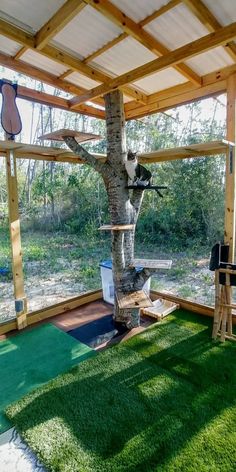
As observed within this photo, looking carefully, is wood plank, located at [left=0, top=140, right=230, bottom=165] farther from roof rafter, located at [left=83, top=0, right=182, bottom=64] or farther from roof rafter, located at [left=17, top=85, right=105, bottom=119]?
roof rafter, located at [left=83, top=0, right=182, bottom=64]

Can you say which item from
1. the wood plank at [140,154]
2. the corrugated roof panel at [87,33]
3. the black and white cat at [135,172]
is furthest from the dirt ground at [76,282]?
the corrugated roof panel at [87,33]

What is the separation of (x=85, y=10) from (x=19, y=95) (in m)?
1.21

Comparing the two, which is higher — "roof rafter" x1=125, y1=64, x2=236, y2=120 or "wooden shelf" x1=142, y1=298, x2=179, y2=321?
"roof rafter" x1=125, y1=64, x2=236, y2=120

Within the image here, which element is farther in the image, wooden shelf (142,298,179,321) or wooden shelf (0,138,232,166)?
wooden shelf (142,298,179,321)

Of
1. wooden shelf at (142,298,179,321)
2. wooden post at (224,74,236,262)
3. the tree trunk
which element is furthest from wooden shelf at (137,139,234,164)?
wooden shelf at (142,298,179,321)

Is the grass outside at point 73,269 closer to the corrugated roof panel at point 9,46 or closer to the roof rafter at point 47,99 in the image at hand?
the roof rafter at point 47,99

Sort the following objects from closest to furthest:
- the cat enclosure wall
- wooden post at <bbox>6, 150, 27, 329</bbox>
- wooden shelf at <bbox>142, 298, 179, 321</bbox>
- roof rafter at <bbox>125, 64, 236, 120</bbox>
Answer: the cat enclosure wall
roof rafter at <bbox>125, 64, 236, 120</bbox>
wooden post at <bbox>6, 150, 27, 329</bbox>
wooden shelf at <bbox>142, 298, 179, 321</bbox>

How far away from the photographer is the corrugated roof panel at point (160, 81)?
2840 mm

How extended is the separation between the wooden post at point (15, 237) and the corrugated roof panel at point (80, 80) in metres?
1.03

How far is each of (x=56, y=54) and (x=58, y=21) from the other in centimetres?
44

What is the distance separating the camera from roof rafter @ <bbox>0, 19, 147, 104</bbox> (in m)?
2.03

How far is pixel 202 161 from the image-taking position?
6.13 metres

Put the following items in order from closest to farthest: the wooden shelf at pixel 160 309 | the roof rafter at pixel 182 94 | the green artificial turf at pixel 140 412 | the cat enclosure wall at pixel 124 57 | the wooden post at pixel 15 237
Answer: the green artificial turf at pixel 140 412 < the cat enclosure wall at pixel 124 57 < the roof rafter at pixel 182 94 < the wooden post at pixel 15 237 < the wooden shelf at pixel 160 309

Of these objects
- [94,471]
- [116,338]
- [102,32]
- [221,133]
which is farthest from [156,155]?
[221,133]
